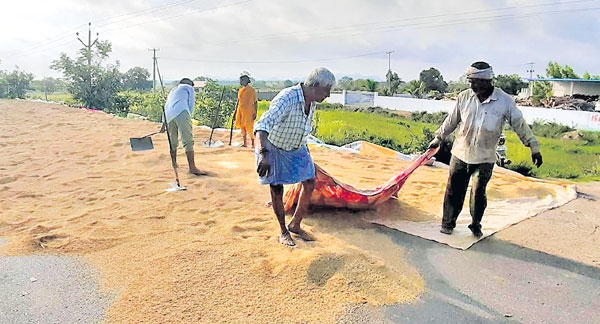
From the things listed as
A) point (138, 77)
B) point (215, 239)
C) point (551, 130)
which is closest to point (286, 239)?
point (215, 239)

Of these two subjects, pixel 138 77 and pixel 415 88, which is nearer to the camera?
pixel 415 88

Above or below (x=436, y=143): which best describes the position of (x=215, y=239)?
below

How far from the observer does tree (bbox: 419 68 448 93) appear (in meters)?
49.5

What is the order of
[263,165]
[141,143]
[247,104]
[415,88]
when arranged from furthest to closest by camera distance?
[415,88] < [247,104] < [141,143] < [263,165]

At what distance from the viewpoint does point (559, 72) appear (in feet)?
129

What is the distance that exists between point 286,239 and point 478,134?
1750 millimetres

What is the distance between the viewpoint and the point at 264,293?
301 cm

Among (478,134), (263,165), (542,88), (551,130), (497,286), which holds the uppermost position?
(542,88)

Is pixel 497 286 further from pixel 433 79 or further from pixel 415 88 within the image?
pixel 433 79

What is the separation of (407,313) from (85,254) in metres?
2.39

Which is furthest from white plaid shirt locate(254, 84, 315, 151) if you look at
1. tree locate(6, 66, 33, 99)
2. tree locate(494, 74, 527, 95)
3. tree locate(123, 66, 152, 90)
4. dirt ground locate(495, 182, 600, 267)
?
tree locate(123, 66, 152, 90)

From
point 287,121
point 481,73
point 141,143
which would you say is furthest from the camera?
point 141,143

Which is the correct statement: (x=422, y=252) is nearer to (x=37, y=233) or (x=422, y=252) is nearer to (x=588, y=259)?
(x=588, y=259)

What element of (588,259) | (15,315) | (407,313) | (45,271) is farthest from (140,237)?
(588,259)
